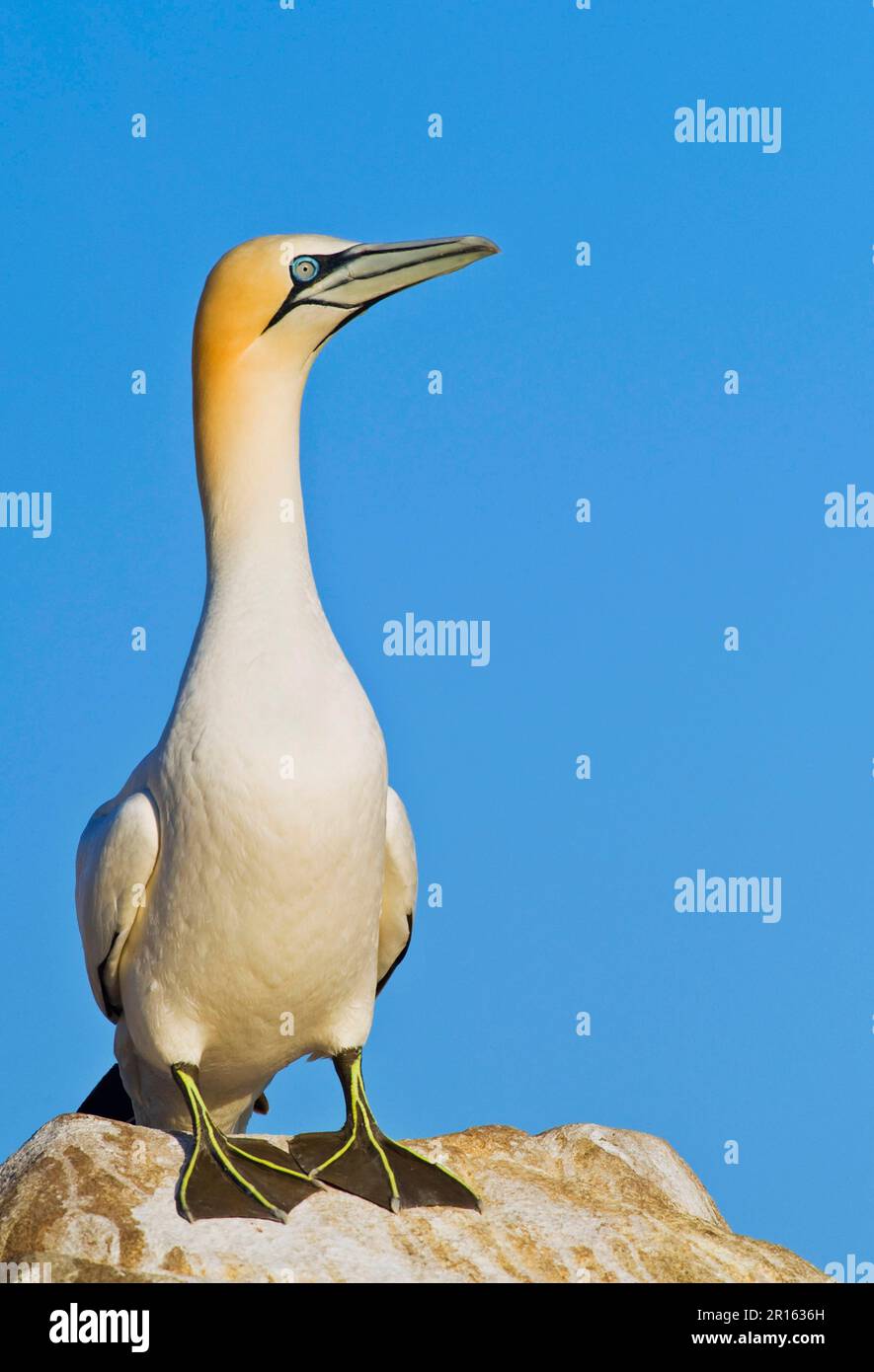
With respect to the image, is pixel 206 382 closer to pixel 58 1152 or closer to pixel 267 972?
pixel 267 972

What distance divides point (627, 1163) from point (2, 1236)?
12.7 ft

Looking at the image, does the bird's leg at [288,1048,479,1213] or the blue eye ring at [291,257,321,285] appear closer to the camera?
the bird's leg at [288,1048,479,1213]

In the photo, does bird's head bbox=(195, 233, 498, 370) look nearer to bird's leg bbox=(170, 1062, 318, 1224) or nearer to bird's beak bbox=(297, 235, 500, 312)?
bird's beak bbox=(297, 235, 500, 312)

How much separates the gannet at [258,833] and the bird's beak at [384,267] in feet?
0.04

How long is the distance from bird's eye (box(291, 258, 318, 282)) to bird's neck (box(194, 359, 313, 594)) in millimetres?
544

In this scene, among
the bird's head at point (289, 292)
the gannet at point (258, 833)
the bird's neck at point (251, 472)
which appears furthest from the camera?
the bird's head at point (289, 292)

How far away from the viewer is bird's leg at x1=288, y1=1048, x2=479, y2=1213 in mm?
9344

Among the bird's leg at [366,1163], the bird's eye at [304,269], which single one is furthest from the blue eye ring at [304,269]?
the bird's leg at [366,1163]

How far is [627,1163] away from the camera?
10758mm

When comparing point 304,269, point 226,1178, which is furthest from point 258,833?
point 304,269

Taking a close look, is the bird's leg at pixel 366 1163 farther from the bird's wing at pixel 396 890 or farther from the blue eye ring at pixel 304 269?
the blue eye ring at pixel 304 269

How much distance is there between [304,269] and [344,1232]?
5.29 meters

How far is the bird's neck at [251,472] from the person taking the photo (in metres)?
9.95

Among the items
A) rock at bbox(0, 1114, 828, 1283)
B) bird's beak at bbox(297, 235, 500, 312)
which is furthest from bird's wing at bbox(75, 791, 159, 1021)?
bird's beak at bbox(297, 235, 500, 312)
